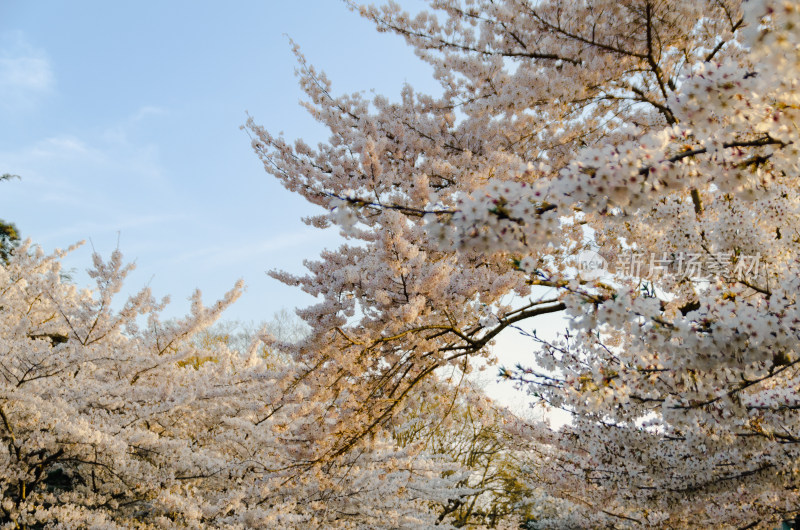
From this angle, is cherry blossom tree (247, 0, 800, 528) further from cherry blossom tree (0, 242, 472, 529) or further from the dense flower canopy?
cherry blossom tree (0, 242, 472, 529)

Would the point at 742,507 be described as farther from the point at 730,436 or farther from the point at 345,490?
the point at 345,490

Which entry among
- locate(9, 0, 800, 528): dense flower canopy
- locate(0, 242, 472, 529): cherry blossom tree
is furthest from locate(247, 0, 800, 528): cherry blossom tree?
locate(0, 242, 472, 529): cherry blossom tree

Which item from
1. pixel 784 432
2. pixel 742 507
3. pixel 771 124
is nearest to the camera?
pixel 771 124

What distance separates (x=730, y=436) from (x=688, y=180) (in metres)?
2.91

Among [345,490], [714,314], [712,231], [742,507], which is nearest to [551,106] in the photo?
[712,231]

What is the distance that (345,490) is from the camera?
671 centimetres

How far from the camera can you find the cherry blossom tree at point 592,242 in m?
1.88

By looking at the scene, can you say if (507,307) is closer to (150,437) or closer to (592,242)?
(592,242)

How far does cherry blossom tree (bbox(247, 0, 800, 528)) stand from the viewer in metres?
1.88

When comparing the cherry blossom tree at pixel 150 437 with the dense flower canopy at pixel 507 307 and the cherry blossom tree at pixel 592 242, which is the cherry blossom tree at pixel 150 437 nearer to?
the dense flower canopy at pixel 507 307

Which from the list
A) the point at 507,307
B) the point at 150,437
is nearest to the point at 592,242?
the point at 507,307

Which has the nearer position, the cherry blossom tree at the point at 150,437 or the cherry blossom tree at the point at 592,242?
the cherry blossom tree at the point at 592,242

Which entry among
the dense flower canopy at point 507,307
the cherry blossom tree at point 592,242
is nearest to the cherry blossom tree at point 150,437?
the dense flower canopy at point 507,307

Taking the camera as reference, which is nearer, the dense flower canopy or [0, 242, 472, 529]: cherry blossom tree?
the dense flower canopy
